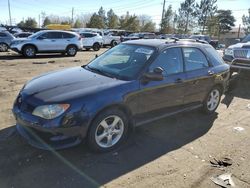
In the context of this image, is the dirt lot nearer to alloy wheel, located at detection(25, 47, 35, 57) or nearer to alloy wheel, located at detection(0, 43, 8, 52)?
alloy wheel, located at detection(25, 47, 35, 57)

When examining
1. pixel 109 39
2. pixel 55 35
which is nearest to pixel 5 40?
pixel 55 35

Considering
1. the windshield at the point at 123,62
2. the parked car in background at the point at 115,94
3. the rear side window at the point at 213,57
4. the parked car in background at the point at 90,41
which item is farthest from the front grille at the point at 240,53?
the parked car in background at the point at 90,41

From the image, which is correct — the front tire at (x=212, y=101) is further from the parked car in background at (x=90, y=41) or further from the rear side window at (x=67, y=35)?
the parked car in background at (x=90, y=41)

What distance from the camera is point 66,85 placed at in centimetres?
436

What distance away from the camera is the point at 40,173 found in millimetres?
3701

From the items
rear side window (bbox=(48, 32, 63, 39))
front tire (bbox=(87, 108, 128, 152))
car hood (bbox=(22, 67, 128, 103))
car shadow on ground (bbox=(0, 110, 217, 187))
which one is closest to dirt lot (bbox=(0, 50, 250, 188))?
car shadow on ground (bbox=(0, 110, 217, 187))

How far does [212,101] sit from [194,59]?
4.00ft

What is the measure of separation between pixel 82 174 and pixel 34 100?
1217mm

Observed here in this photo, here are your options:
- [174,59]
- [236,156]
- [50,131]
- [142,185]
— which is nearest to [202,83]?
[174,59]

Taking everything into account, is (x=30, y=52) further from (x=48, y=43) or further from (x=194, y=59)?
(x=194, y=59)

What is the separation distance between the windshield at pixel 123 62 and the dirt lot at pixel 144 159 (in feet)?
3.61

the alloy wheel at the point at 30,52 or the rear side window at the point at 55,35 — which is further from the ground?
the rear side window at the point at 55,35

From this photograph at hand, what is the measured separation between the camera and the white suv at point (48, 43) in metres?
16.7

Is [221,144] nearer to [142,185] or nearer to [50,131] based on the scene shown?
[142,185]
